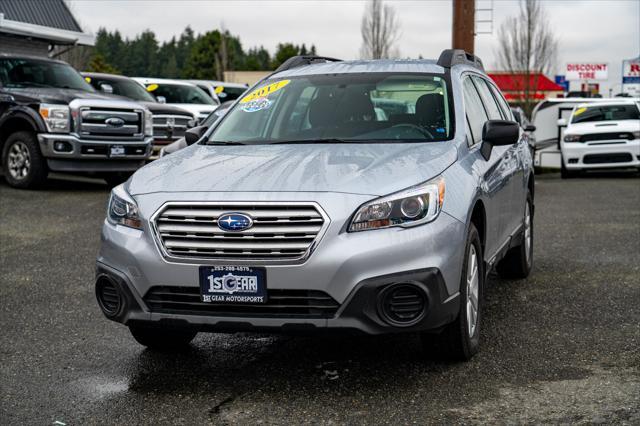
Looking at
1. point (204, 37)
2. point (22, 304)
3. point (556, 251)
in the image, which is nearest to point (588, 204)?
point (556, 251)

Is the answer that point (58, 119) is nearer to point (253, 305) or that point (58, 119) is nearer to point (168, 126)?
point (168, 126)

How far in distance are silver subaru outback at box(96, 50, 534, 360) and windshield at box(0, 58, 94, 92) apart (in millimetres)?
10686

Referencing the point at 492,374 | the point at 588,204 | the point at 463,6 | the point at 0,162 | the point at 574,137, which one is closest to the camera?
the point at 492,374

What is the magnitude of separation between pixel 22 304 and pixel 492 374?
145 inches

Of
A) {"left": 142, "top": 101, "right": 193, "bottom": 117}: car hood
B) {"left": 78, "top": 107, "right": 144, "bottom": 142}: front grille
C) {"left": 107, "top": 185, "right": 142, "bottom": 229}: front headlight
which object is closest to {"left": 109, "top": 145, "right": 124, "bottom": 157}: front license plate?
{"left": 78, "top": 107, "right": 144, "bottom": 142}: front grille

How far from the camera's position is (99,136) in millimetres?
14961

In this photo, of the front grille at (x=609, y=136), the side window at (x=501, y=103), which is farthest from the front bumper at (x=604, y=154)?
the side window at (x=501, y=103)

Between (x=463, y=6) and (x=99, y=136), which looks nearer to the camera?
(x=99, y=136)

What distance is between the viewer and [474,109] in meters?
6.42

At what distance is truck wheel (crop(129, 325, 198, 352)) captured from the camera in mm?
5504

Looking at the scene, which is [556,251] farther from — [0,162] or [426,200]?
[0,162]

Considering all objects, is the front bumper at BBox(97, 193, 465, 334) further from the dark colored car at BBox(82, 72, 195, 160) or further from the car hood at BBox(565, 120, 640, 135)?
the car hood at BBox(565, 120, 640, 135)

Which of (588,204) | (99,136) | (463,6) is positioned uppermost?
(463,6)

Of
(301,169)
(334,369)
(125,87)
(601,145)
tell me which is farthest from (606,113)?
(301,169)
